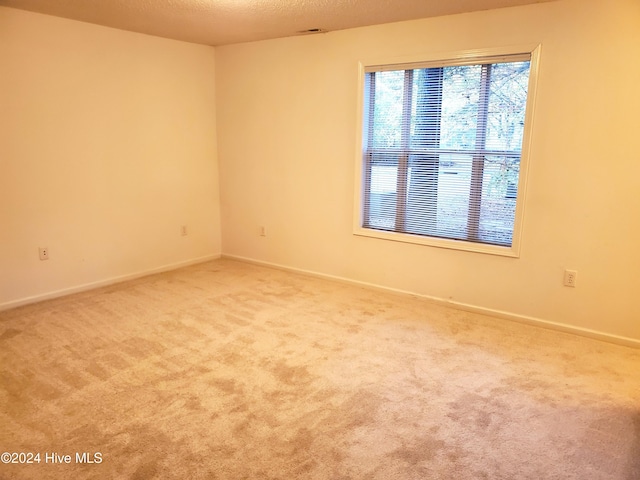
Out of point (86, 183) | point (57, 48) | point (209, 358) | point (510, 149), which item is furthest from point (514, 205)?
point (57, 48)

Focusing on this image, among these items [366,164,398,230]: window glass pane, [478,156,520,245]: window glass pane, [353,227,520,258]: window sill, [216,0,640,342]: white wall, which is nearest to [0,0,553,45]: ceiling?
[216,0,640,342]: white wall

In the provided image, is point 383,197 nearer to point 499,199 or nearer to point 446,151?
point 446,151

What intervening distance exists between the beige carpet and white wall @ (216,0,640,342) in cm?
33

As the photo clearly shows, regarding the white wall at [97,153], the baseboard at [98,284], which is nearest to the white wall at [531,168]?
the white wall at [97,153]

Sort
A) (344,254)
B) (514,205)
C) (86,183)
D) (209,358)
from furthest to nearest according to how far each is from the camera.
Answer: (344,254) → (86,183) → (514,205) → (209,358)

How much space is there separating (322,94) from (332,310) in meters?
2.09

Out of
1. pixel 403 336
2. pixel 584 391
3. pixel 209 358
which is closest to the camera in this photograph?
pixel 584 391

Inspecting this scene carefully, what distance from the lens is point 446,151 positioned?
3.68 metres

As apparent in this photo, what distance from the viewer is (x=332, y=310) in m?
3.72

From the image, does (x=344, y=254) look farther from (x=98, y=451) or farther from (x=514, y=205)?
(x=98, y=451)

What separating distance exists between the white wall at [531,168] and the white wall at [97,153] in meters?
0.53

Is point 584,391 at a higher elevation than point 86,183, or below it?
below

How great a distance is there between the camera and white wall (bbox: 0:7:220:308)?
359 cm

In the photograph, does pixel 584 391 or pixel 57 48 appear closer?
pixel 584 391
